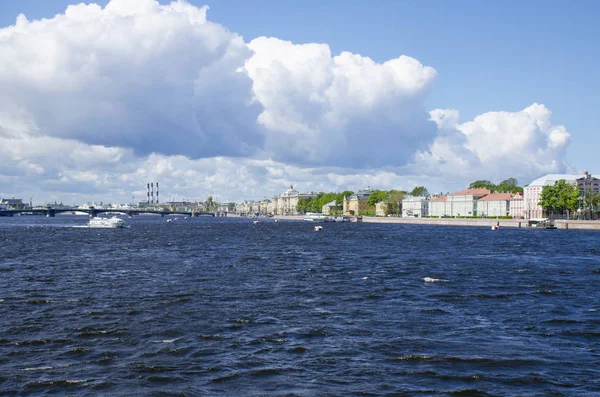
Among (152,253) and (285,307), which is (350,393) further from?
(152,253)

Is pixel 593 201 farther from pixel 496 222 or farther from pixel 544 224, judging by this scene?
pixel 544 224

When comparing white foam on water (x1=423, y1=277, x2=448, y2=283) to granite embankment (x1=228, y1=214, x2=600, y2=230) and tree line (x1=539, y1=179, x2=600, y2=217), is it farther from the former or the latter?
tree line (x1=539, y1=179, x2=600, y2=217)

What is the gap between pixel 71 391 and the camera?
51.1ft

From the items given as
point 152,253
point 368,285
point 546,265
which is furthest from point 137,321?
point 152,253

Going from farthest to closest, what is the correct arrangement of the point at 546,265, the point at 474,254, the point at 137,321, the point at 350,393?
the point at 474,254
the point at 546,265
the point at 137,321
the point at 350,393

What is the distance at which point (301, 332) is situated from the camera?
22.1 meters

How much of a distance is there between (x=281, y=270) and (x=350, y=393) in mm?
28813

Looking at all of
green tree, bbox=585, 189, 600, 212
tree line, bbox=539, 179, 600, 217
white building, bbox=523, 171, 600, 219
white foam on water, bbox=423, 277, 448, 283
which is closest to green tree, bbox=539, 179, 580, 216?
tree line, bbox=539, 179, 600, 217

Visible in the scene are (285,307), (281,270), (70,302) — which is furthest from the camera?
(281,270)

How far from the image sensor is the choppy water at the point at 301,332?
53.7 ft

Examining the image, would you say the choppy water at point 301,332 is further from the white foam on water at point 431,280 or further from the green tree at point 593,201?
the green tree at point 593,201

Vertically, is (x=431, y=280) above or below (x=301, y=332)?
above

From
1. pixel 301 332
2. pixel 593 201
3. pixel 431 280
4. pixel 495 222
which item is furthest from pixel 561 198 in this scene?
pixel 301 332

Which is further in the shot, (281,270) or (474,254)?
(474,254)
